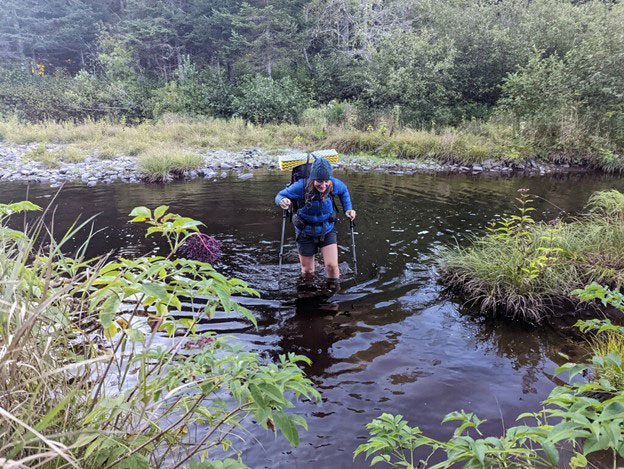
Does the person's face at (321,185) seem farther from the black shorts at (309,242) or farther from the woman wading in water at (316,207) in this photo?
the black shorts at (309,242)

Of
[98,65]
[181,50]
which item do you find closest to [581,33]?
[181,50]

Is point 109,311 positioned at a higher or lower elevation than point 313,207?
higher

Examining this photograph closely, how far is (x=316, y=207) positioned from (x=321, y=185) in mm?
349

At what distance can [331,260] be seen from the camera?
5941mm

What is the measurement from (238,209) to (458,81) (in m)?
17.9

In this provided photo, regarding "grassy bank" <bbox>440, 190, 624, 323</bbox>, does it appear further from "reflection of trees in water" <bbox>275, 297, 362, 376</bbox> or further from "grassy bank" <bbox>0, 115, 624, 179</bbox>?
"grassy bank" <bbox>0, 115, 624, 179</bbox>

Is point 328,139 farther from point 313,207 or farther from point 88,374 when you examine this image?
point 88,374

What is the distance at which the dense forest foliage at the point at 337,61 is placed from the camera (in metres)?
17.2

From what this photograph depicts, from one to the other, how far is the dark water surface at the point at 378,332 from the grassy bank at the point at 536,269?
28 centimetres

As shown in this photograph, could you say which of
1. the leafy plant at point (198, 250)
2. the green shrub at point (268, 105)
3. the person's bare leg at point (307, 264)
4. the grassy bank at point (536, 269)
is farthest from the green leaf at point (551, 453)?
the green shrub at point (268, 105)

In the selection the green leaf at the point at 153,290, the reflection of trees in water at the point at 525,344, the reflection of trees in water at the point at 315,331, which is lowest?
the reflection of trees in water at the point at 315,331

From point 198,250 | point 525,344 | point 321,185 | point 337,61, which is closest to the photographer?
point 525,344

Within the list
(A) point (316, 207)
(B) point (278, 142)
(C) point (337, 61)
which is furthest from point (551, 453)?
(C) point (337, 61)

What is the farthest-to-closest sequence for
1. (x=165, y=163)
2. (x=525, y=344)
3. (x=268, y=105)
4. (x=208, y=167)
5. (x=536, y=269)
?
(x=268, y=105) < (x=208, y=167) < (x=165, y=163) < (x=536, y=269) < (x=525, y=344)
